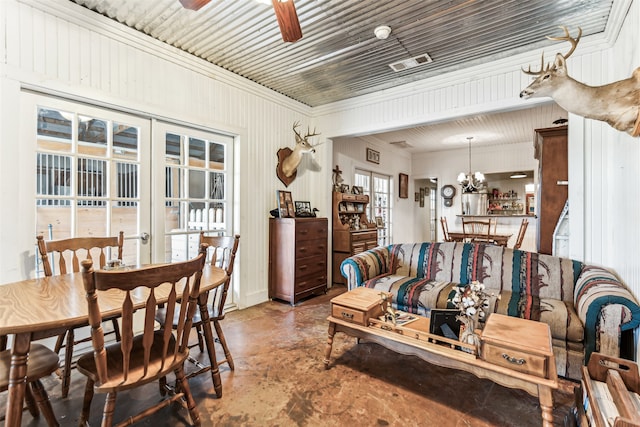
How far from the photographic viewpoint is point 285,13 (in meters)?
1.78

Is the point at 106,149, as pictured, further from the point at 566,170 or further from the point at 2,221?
the point at 566,170

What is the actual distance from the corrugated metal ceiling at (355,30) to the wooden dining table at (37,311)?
2183 millimetres

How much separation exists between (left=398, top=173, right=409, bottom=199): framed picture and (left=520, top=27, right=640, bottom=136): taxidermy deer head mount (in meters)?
5.28

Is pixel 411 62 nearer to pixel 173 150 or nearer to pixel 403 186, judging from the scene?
pixel 173 150

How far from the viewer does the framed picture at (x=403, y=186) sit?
745 cm

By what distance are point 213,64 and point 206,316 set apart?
108 inches

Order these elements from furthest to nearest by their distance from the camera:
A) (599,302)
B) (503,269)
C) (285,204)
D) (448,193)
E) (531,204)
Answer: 1. (448,193)
2. (531,204)
3. (285,204)
4. (503,269)
5. (599,302)

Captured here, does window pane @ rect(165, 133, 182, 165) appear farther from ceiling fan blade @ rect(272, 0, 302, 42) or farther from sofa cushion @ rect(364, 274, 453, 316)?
sofa cushion @ rect(364, 274, 453, 316)

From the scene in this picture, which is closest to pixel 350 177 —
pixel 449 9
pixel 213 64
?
pixel 213 64

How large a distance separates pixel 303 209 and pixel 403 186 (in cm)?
396

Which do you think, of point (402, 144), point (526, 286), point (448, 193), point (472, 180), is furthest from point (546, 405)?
point (448, 193)

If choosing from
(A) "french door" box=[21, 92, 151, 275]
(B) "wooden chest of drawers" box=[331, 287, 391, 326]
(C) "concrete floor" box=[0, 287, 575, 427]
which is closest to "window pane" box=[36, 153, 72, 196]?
(A) "french door" box=[21, 92, 151, 275]

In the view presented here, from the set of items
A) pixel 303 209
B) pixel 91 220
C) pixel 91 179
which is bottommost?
pixel 91 220

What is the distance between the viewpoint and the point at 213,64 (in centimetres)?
334
